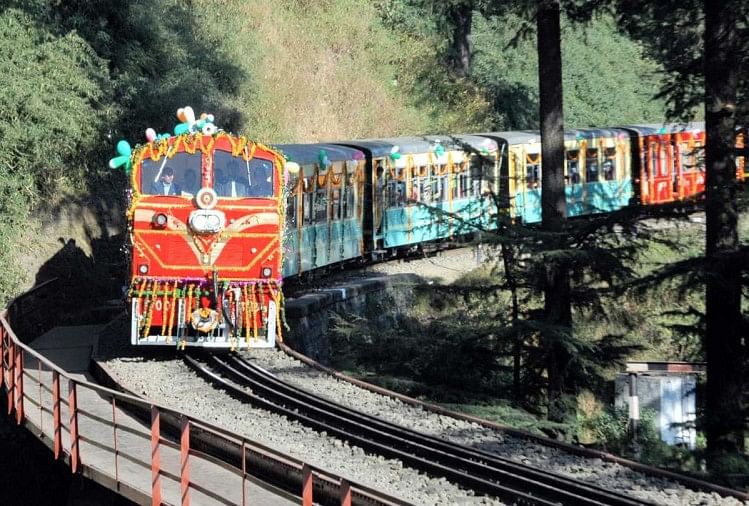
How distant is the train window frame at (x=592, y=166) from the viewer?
107ft

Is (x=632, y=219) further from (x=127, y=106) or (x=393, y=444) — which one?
(x=127, y=106)

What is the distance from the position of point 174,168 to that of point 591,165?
19.4 metres

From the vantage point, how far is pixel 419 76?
44.0 meters

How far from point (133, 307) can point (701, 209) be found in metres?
7.82

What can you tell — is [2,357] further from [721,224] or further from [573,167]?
[573,167]

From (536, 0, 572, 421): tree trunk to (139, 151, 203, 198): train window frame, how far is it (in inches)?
205

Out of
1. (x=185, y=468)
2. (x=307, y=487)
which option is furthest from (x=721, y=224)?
(x=307, y=487)

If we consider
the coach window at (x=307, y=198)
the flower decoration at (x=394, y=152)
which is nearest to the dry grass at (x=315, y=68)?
the flower decoration at (x=394, y=152)

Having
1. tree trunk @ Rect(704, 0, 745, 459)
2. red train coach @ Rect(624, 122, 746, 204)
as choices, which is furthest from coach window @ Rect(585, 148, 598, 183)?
tree trunk @ Rect(704, 0, 745, 459)

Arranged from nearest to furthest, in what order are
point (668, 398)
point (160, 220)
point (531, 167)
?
point (160, 220) < point (668, 398) < point (531, 167)

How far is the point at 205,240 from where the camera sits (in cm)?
1560

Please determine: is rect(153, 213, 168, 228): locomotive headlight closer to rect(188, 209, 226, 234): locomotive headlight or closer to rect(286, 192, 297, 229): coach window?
rect(188, 209, 226, 234): locomotive headlight

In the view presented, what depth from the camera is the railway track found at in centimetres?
1051

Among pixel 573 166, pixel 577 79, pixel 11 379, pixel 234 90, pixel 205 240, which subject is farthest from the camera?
pixel 577 79
